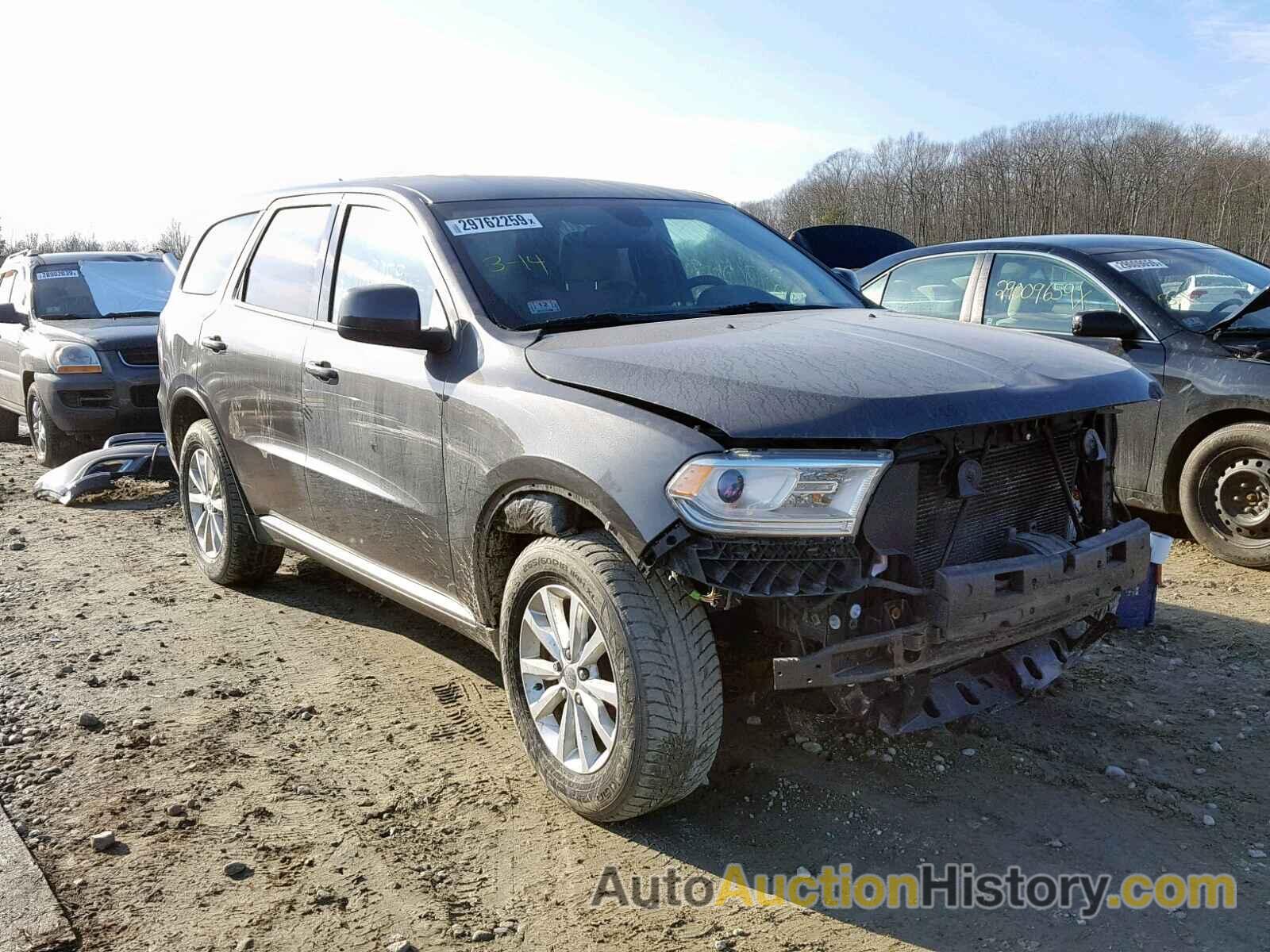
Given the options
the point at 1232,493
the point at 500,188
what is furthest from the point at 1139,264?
the point at 500,188

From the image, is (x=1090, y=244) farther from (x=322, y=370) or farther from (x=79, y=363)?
(x=79, y=363)

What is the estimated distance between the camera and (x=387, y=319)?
3.50 meters

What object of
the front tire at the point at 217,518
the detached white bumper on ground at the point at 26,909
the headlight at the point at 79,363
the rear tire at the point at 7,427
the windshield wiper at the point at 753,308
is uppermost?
the windshield wiper at the point at 753,308

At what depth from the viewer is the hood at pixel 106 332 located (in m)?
9.19

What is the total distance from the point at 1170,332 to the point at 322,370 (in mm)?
4281

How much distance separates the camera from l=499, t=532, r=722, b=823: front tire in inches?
114

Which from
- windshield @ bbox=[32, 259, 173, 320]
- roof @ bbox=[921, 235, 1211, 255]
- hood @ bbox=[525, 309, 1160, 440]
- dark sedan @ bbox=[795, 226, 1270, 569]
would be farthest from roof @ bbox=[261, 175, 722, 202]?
windshield @ bbox=[32, 259, 173, 320]

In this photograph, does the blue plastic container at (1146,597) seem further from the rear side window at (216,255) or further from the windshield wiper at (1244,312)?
the rear side window at (216,255)

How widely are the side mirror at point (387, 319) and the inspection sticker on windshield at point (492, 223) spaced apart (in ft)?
1.30

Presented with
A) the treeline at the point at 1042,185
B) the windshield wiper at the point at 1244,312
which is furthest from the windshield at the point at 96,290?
the treeline at the point at 1042,185

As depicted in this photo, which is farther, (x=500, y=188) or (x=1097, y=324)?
(x=1097, y=324)

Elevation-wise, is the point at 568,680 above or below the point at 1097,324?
below

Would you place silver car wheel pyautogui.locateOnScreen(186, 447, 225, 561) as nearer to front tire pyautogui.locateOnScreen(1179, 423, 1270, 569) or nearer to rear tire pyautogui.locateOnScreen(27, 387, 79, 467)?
rear tire pyautogui.locateOnScreen(27, 387, 79, 467)

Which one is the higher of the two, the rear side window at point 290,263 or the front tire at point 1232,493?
the rear side window at point 290,263
